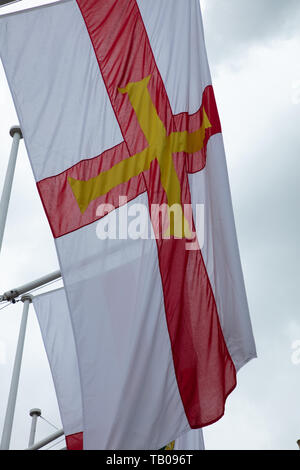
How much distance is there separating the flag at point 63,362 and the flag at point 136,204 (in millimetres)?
4253

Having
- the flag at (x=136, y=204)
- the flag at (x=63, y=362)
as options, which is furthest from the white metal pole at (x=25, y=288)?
the flag at (x=136, y=204)

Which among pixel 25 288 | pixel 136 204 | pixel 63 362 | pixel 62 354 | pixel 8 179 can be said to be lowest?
pixel 136 204

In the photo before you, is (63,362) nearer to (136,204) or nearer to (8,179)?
(8,179)

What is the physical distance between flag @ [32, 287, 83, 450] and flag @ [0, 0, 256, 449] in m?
5.06

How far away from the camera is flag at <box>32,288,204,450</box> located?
9953mm

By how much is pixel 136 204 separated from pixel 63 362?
688cm

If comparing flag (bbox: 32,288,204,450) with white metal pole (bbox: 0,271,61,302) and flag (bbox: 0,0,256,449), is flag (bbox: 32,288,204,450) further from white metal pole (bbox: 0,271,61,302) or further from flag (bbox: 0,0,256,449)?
flag (bbox: 0,0,256,449)

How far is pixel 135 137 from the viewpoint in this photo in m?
6.40

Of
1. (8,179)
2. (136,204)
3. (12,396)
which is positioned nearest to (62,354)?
(12,396)

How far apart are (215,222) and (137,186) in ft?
3.08

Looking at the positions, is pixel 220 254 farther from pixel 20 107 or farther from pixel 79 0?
pixel 79 0

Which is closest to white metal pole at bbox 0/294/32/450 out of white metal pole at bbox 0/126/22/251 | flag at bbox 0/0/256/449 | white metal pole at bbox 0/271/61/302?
white metal pole at bbox 0/271/61/302

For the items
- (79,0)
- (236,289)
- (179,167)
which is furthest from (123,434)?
(79,0)

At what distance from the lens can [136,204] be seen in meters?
6.03
